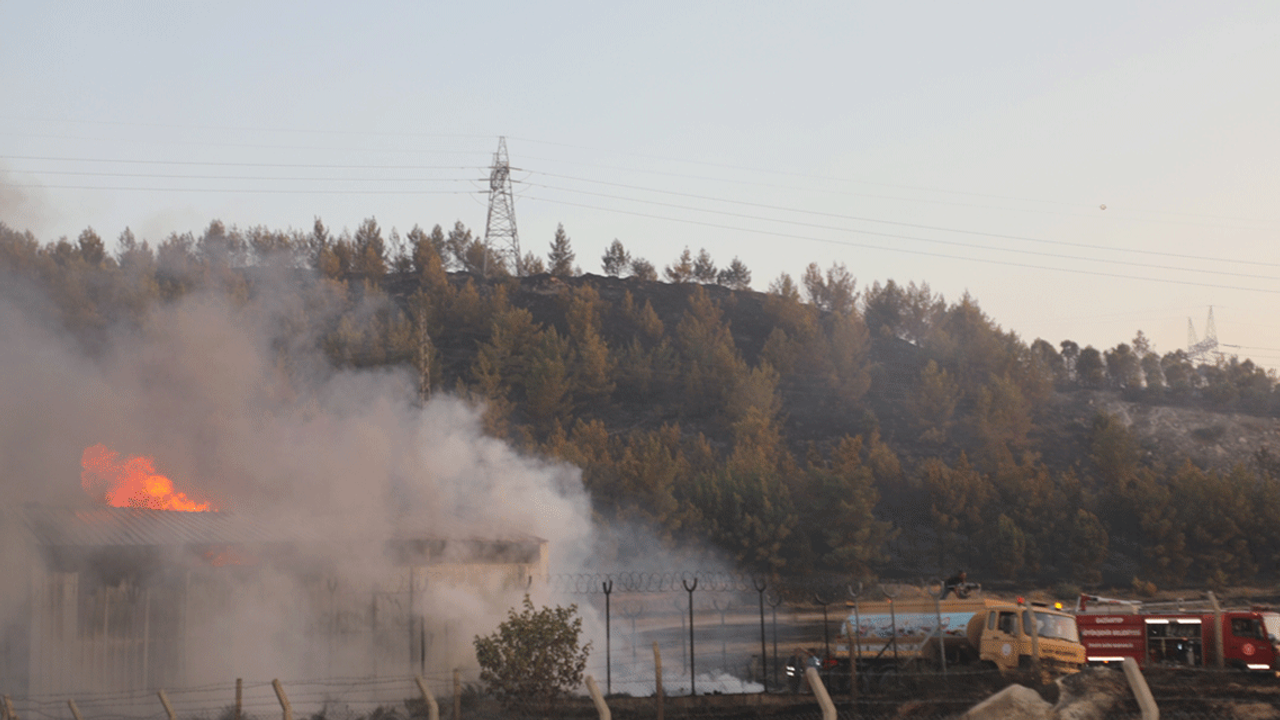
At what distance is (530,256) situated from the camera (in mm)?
192125

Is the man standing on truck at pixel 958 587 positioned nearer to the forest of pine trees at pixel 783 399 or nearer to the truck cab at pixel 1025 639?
the truck cab at pixel 1025 639

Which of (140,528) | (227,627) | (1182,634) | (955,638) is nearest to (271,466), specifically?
(140,528)

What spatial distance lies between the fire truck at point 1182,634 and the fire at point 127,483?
3046 cm

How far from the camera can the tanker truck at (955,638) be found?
25.6m

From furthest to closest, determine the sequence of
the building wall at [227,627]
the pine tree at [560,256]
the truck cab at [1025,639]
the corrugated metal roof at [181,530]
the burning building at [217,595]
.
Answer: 1. the pine tree at [560,256]
2. the corrugated metal roof at [181,530]
3. the burning building at [217,595]
4. the building wall at [227,627]
5. the truck cab at [1025,639]

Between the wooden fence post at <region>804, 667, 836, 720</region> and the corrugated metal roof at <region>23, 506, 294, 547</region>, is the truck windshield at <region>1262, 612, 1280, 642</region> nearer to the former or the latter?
the wooden fence post at <region>804, 667, 836, 720</region>

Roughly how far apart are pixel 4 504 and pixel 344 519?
32.4 feet

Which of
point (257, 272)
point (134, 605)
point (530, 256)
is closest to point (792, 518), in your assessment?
point (134, 605)

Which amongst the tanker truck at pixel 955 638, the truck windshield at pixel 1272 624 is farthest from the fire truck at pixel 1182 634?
the tanker truck at pixel 955 638

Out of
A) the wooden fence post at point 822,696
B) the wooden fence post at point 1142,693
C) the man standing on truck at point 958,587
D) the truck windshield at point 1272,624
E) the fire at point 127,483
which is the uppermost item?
the fire at point 127,483

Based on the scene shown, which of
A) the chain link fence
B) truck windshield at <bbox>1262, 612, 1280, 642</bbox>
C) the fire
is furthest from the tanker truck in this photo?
the fire

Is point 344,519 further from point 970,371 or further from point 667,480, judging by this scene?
point 970,371

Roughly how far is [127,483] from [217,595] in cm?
1289

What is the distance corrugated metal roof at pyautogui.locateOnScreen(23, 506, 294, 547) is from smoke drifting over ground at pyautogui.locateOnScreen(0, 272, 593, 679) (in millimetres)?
1239
